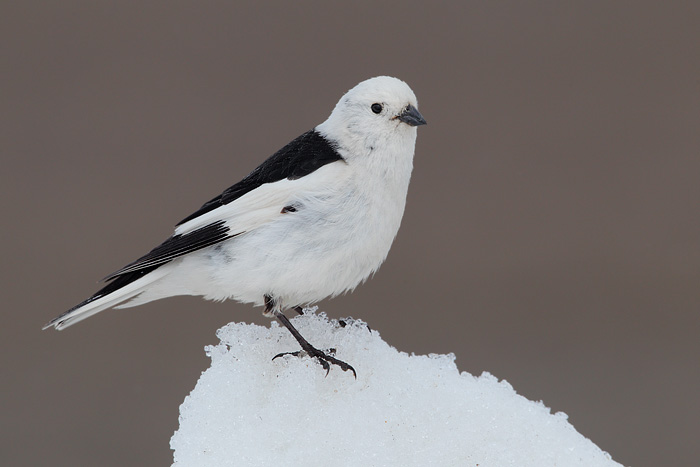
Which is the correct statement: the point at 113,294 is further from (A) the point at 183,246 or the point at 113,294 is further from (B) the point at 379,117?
(B) the point at 379,117

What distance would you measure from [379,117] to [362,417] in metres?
0.88

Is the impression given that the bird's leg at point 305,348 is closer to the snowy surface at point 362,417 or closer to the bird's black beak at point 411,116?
the snowy surface at point 362,417

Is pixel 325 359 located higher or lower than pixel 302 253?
lower

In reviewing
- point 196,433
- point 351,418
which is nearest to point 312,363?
point 351,418

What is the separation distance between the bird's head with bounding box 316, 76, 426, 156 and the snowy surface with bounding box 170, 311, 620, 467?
61 centimetres

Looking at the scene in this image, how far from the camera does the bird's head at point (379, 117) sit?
216cm

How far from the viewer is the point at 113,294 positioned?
220cm

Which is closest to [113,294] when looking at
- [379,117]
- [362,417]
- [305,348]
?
[305,348]

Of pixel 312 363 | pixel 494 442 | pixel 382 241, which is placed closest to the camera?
pixel 494 442

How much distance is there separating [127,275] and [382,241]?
80 cm

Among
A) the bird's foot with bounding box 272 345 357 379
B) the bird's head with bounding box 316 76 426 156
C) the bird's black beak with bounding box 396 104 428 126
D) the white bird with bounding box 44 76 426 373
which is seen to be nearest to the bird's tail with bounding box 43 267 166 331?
the white bird with bounding box 44 76 426 373

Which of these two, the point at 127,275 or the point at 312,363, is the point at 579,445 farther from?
the point at 127,275

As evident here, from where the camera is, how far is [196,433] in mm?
1975

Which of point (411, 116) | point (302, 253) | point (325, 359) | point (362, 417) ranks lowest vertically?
point (362, 417)
